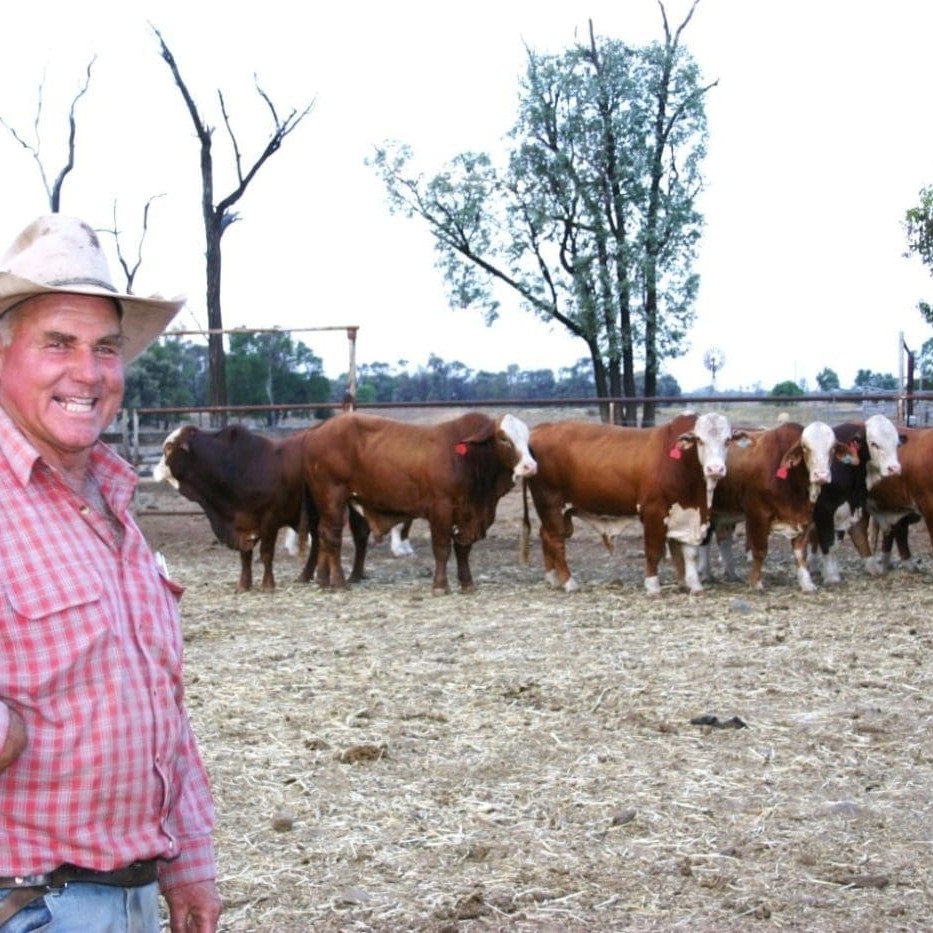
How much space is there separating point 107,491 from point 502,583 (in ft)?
30.2

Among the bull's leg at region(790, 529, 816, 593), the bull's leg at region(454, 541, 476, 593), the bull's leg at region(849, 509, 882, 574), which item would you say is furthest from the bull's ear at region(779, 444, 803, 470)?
the bull's leg at region(454, 541, 476, 593)

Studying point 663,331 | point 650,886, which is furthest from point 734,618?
point 663,331

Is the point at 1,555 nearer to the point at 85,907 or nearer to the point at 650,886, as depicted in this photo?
the point at 85,907

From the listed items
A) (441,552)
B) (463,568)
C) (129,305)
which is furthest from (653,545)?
(129,305)

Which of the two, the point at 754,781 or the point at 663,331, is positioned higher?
the point at 663,331

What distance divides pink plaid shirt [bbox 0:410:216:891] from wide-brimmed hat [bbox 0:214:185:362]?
0.22m

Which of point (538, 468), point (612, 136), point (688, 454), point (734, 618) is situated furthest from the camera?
point (612, 136)

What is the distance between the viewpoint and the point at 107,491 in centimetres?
220

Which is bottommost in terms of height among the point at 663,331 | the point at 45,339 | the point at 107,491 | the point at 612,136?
the point at 107,491

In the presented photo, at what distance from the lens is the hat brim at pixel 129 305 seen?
6.64 feet

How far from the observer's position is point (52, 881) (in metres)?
1.86

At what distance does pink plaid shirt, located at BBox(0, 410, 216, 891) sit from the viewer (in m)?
1.85

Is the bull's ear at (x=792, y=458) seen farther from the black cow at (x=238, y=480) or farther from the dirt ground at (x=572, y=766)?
the black cow at (x=238, y=480)

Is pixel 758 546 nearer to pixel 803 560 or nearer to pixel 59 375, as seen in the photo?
pixel 803 560
